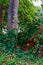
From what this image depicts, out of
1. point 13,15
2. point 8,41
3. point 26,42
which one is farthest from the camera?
point 13,15

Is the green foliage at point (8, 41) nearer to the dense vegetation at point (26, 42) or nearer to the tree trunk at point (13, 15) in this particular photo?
the dense vegetation at point (26, 42)

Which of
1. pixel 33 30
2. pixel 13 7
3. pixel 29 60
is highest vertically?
pixel 13 7

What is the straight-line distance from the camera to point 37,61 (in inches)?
448

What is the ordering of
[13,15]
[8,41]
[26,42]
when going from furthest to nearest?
1. [13,15]
2. [26,42]
3. [8,41]

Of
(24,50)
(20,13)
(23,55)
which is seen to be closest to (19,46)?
(24,50)

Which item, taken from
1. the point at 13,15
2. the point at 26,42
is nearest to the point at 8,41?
the point at 26,42

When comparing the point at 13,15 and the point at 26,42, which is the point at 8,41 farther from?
the point at 13,15

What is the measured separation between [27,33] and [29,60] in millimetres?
2898

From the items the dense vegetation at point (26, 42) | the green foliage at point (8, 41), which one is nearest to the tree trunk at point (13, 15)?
the dense vegetation at point (26, 42)

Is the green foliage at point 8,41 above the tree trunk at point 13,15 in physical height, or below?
below

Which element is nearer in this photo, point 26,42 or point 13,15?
point 26,42

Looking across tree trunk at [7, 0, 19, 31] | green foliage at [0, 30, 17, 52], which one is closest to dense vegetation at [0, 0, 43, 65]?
green foliage at [0, 30, 17, 52]

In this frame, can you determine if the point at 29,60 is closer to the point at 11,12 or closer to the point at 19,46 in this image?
the point at 19,46

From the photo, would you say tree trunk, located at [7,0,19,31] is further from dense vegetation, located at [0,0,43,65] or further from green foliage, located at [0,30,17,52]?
green foliage, located at [0,30,17,52]
